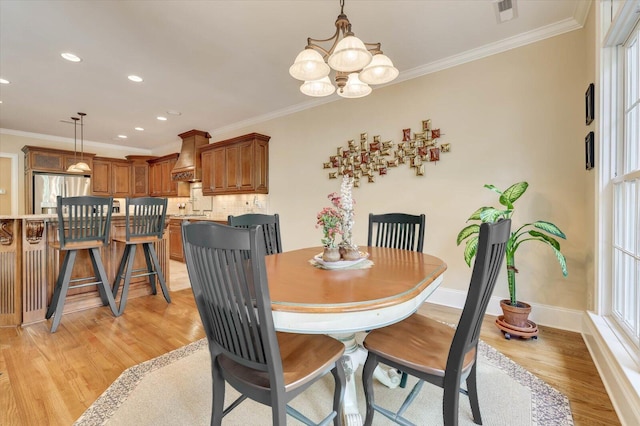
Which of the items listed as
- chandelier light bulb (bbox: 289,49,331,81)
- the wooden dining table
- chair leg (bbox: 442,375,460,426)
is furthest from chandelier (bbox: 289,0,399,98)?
chair leg (bbox: 442,375,460,426)

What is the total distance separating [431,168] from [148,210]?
3148 mm

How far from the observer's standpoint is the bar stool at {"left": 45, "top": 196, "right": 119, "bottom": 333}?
2547 millimetres

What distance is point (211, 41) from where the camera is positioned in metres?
Answer: 2.65

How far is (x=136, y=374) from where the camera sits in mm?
1877

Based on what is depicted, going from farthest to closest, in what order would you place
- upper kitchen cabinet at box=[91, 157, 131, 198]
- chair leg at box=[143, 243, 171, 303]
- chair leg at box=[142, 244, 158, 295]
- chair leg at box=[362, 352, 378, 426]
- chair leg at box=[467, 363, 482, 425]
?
upper kitchen cabinet at box=[91, 157, 131, 198], chair leg at box=[142, 244, 158, 295], chair leg at box=[143, 243, 171, 303], chair leg at box=[467, 363, 482, 425], chair leg at box=[362, 352, 378, 426]

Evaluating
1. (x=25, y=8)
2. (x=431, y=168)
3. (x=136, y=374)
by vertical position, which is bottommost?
(x=136, y=374)

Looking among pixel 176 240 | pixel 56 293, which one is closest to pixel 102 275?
pixel 56 293

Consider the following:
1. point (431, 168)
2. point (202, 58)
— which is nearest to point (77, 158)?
point (202, 58)

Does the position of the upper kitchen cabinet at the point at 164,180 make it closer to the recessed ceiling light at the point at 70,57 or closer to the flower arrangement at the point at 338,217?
the recessed ceiling light at the point at 70,57

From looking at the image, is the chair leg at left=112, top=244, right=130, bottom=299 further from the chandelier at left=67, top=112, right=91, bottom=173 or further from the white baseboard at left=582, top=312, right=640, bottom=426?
the white baseboard at left=582, top=312, right=640, bottom=426

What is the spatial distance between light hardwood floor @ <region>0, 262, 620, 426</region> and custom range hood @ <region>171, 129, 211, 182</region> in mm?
3213

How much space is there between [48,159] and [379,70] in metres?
6.76

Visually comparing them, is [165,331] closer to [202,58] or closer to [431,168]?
[202,58]

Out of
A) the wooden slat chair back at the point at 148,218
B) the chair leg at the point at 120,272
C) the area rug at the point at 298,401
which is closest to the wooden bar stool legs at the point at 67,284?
the chair leg at the point at 120,272
